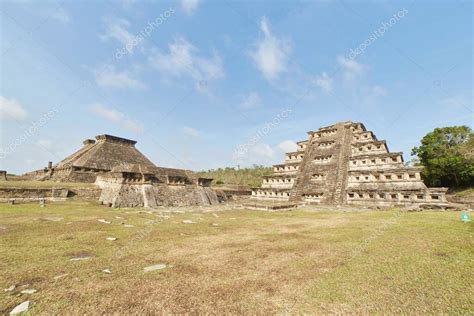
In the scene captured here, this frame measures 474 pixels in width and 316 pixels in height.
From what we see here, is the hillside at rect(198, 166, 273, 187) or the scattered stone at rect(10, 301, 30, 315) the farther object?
the hillside at rect(198, 166, 273, 187)

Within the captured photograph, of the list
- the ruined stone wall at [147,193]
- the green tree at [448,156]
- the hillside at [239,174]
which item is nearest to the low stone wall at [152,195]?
the ruined stone wall at [147,193]

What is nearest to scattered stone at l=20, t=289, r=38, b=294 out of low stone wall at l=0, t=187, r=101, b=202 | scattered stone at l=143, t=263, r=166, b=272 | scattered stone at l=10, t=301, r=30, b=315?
scattered stone at l=10, t=301, r=30, b=315

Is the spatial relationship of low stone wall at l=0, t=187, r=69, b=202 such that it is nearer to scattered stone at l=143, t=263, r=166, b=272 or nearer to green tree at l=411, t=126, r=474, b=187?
scattered stone at l=143, t=263, r=166, b=272

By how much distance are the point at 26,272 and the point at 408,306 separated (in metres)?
7.70

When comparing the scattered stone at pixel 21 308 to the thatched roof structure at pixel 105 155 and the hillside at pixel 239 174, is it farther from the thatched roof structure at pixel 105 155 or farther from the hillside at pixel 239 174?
the hillside at pixel 239 174

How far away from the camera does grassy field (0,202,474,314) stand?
3.81 m

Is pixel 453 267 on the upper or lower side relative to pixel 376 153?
lower

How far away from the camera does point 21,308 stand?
354 centimetres

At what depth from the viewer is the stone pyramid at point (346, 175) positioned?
22.5 m

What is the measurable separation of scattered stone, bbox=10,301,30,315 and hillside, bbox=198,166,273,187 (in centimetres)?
5240

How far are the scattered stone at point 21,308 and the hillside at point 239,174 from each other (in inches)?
2063

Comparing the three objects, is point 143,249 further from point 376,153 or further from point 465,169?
point 465,169

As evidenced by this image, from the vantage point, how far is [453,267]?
5.29m

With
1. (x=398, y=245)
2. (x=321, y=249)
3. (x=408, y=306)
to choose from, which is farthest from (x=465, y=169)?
(x=408, y=306)
